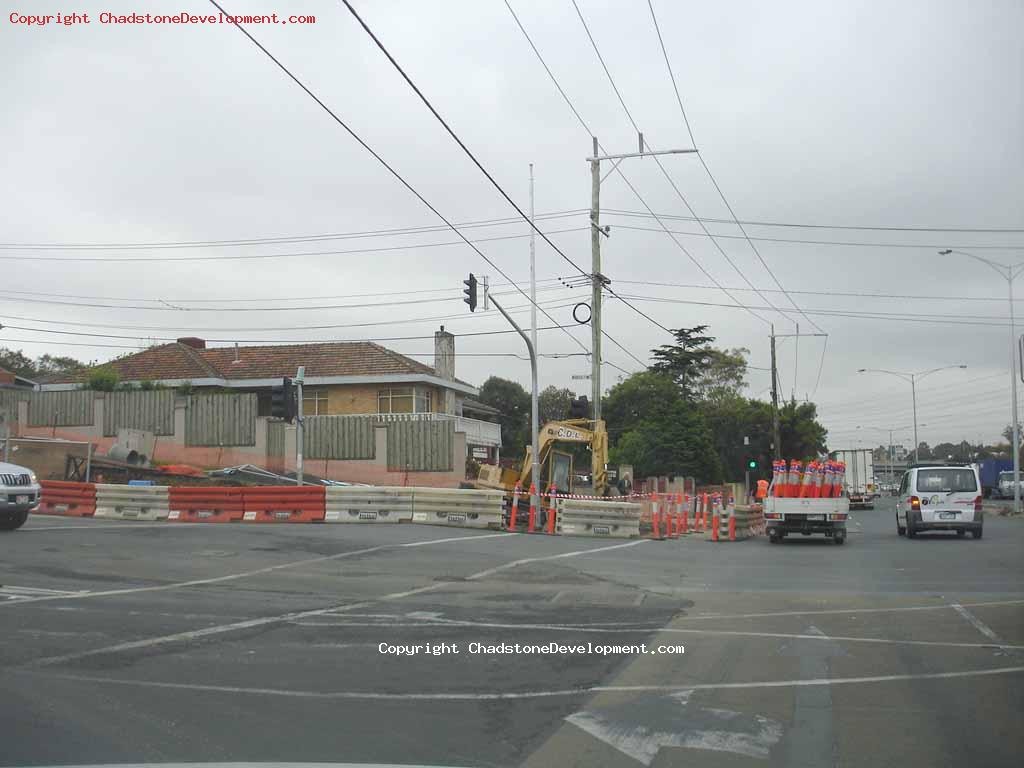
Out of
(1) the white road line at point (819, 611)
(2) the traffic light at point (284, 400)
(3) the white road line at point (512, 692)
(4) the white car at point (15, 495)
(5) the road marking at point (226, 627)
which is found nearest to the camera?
(3) the white road line at point (512, 692)

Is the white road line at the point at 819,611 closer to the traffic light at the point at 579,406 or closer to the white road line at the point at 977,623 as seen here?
the white road line at the point at 977,623

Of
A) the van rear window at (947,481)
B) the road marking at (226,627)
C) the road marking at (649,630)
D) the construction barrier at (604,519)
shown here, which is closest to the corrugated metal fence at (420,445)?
the construction barrier at (604,519)

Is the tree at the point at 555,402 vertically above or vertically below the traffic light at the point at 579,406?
above

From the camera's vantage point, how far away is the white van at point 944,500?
25.8 metres

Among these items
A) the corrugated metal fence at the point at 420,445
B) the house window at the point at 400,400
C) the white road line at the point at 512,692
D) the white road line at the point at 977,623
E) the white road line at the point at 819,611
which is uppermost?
the house window at the point at 400,400

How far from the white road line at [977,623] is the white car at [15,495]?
1664 centimetres

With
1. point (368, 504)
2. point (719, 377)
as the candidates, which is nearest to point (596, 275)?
point (368, 504)

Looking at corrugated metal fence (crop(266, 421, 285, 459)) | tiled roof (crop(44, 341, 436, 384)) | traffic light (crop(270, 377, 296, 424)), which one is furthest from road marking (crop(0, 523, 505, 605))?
tiled roof (crop(44, 341, 436, 384))

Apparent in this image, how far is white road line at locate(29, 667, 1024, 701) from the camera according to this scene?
310 inches

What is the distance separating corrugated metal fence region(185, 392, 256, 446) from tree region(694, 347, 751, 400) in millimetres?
42450

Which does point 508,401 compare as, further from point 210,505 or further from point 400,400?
point 210,505

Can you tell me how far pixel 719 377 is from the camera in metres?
74.2

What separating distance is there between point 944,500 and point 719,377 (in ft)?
159

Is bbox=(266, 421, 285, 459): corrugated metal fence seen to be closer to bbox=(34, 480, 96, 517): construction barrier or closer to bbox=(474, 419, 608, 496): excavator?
bbox=(474, 419, 608, 496): excavator
